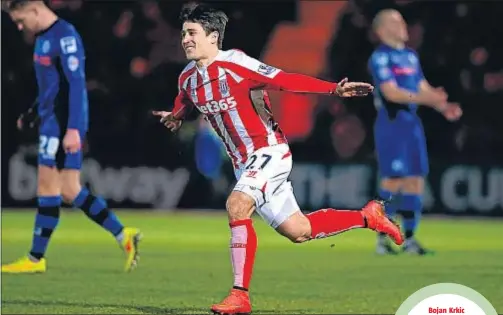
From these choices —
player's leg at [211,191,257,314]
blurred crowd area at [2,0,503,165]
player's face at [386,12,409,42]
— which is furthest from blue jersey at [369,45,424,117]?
player's leg at [211,191,257,314]

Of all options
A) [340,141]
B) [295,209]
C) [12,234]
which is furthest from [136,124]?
[295,209]

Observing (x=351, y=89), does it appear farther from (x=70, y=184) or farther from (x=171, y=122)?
(x=70, y=184)

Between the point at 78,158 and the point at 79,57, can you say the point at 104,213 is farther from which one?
the point at 79,57

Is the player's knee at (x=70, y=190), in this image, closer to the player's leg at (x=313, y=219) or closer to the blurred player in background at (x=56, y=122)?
the blurred player in background at (x=56, y=122)

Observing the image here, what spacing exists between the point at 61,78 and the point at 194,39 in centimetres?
303

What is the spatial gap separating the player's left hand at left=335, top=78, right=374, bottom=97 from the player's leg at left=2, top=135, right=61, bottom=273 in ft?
11.8

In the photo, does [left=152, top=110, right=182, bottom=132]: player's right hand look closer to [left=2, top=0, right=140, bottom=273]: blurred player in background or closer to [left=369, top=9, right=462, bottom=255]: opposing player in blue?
[left=2, top=0, right=140, bottom=273]: blurred player in background

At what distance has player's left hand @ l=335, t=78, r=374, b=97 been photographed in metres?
5.25

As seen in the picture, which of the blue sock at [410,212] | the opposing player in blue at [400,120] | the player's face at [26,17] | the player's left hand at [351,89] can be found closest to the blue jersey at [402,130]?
the opposing player in blue at [400,120]

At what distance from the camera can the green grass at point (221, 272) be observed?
707 centimetres

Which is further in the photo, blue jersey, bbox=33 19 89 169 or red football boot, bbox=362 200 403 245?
blue jersey, bbox=33 19 89 169

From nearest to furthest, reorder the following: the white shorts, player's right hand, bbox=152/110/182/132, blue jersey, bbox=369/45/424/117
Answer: the white shorts → player's right hand, bbox=152/110/182/132 → blue jersey, bbox=369/45/424/117

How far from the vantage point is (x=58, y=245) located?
1105 cm

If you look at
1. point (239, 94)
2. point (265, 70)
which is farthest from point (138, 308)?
point (265, 70)
